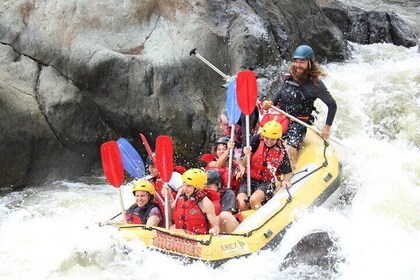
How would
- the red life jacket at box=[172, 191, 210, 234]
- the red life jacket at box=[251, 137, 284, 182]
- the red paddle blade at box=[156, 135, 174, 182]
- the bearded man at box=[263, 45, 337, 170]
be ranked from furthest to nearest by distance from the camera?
the bearded man at box=[263, 45, 337, 170] < the red life jacket at box=[251, 137, 284, 182] < the red paddle blade at box=[156, 135, 174, 182] < the red life jacket at box=[172, 191, 210, 234]

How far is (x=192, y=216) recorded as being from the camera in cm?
623

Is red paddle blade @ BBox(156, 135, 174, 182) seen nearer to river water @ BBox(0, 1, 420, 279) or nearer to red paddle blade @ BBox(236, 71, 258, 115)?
river water @ BBox(0, 1, 420, 279)

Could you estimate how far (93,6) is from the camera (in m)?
9.27

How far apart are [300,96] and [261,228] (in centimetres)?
176

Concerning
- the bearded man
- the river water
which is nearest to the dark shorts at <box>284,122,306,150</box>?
the bearded man

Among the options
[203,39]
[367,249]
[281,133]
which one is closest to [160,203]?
[281,133]

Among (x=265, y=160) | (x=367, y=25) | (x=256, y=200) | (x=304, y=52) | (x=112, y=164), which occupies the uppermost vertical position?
(x=304, y=52)

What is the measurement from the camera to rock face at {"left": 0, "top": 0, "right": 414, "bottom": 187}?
8.80 m

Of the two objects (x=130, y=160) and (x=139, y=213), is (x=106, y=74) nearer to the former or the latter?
(x=130, y=160)

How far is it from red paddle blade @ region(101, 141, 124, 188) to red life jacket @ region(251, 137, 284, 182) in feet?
4.39

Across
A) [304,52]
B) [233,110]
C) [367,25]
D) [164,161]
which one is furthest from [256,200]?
[367,25]

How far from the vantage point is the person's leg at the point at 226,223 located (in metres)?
6.33

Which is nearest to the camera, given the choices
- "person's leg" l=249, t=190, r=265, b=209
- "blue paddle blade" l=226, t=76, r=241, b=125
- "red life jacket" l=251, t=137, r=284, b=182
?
"person's leg" l=249, t=190, r=265, b=209

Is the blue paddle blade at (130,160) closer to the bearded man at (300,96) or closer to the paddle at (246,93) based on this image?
the paddle at (246,93)
